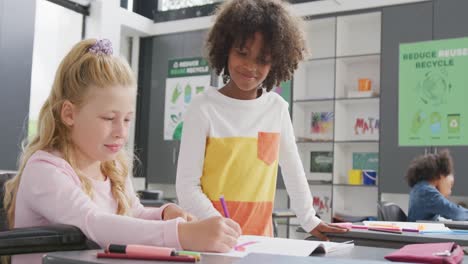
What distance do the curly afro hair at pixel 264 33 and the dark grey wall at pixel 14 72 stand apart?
3.61 metres

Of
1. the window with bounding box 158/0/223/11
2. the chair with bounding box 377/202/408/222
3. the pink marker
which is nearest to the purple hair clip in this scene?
the pink marker

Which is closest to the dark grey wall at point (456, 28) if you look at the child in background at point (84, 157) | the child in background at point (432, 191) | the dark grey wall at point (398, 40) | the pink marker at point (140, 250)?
the dark grey wall at point (398, 40)

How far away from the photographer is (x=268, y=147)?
1467 mm

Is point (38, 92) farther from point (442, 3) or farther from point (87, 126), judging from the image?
point (87, 126)

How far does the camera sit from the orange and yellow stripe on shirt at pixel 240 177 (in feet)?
4.62

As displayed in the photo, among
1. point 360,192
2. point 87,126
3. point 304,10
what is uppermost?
point 304,10

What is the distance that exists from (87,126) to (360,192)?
523 centimetres

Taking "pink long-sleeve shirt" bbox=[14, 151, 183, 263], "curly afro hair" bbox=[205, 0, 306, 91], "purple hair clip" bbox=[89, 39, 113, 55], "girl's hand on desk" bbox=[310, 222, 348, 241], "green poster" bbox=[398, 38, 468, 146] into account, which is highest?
"green poster" bbox=[398, 38, 468, 146]

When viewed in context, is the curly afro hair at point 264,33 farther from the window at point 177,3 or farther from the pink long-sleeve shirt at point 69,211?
the window at point 177,3

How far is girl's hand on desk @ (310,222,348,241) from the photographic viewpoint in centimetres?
133

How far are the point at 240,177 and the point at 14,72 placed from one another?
4.09 metres

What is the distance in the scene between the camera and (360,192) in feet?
19.7

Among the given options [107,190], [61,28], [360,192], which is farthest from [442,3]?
[107,190]

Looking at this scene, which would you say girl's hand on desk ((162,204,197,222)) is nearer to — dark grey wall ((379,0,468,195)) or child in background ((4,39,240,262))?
child in background ((4,39,240,262))
